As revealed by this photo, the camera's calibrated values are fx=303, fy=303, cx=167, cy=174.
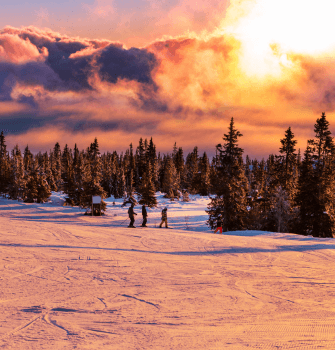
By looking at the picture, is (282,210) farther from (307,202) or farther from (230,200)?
(230,200)

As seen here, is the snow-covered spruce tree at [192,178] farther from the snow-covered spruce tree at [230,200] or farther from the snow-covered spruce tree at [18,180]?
the snow-covered spruce tree at [230,200]

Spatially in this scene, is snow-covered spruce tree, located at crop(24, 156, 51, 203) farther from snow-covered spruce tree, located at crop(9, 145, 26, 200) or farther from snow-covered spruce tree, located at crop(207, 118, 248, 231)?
snow-covered spruce tree, located at crop(207, 118, 248, 231)

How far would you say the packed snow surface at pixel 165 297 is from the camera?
5082mm

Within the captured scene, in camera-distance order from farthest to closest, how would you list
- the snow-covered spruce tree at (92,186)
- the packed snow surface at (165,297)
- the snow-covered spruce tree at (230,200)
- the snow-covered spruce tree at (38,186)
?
the snow-covered spruce tree at (38,186)
the snow-covered spruce tree at (92,186)
the snow-covered spruce tree at (230,200)
the packed snow surface at (165,297)

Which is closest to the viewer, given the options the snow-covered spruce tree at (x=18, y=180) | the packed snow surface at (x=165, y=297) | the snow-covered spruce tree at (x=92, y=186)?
the packed snow surface at (x=165, y=297)

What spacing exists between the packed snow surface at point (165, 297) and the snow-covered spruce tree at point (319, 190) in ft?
60.0

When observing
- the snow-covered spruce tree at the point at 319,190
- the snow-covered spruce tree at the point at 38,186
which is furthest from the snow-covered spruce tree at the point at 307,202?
the snow-covered spruce tree at the point at 38,186

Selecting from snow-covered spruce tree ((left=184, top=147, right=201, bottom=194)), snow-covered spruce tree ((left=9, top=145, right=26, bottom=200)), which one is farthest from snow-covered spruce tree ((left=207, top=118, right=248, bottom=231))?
snow-covered spruce tree ((left=184, top=147, right=201, bottom=194))

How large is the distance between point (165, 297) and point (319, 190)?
29541 mm

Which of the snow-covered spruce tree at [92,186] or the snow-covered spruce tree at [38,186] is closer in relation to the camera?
the snow-covered spruce tree at [92,186]

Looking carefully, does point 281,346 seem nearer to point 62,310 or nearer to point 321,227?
point 62,310

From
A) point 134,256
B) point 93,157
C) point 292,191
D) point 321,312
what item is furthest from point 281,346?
point 93,157

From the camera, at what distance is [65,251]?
43.4ft

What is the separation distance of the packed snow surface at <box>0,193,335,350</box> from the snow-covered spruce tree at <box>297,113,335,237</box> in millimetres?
18294
